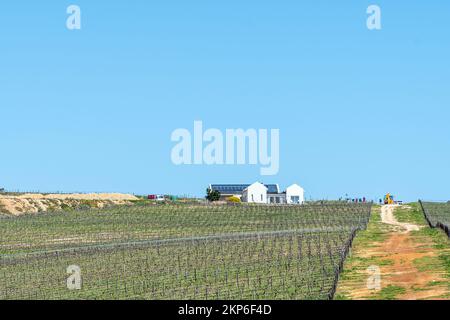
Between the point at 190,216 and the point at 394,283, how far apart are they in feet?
260

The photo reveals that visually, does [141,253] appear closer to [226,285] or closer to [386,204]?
[226,285]

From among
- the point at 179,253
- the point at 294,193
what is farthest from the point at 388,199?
the point at 179,253

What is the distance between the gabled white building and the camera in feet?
613

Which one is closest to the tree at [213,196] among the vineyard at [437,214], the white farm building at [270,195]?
the white farm building at [270,195]

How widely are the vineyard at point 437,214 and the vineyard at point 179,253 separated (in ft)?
26.4

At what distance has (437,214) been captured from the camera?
13062 cm

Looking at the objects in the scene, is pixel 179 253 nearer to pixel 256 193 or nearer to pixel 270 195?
pixel 256 193

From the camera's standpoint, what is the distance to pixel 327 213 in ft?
463

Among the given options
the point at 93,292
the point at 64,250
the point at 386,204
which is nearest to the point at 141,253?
the point at 64,250

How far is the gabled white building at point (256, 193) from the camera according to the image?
613 feet

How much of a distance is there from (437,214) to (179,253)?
5439cm

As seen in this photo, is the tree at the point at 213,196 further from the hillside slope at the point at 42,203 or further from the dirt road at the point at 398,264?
the dirt road at the point at 398,264
